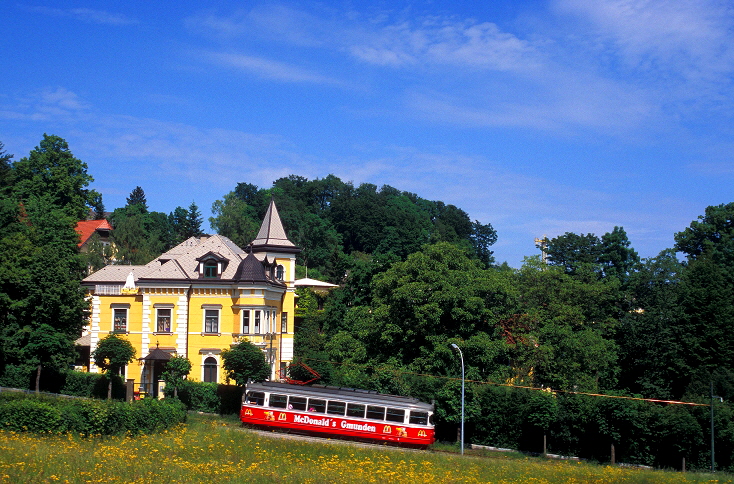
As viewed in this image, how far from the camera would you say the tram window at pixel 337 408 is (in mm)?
39000

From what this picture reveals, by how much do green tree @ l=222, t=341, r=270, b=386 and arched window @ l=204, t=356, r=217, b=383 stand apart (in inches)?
209

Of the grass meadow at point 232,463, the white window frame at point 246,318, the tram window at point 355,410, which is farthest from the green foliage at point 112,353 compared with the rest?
the tram window at point 355,410

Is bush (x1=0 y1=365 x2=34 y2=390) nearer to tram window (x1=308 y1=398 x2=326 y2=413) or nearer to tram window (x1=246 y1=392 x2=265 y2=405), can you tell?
tram window (x1=246 y1=392 x2=265 y2=405)

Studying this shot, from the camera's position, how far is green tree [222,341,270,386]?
4400 cm

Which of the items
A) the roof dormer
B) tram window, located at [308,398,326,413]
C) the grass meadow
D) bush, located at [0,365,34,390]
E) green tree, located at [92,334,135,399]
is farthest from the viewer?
the roof dormer

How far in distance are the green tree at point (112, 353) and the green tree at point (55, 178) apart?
27.0 metres

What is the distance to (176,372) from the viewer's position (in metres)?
45.7

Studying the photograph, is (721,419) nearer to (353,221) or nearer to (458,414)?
(458,414)

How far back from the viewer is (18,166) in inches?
2835

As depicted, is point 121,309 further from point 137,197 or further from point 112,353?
point 137,197

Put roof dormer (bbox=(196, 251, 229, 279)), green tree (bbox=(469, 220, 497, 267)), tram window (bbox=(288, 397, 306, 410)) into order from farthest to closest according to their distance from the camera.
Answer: green tree (bbox=(469, 220, 497, 267)) → roof dormer (bbox=(196, 251, 229, 279)) → tram window (bbox=(288, 397, 306, 410))

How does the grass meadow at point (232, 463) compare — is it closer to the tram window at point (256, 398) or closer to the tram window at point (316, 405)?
the tram window at point (316, 405)

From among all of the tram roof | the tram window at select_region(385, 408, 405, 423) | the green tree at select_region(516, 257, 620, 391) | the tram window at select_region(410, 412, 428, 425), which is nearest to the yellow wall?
the tram roof

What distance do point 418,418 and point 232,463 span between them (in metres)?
16.0
